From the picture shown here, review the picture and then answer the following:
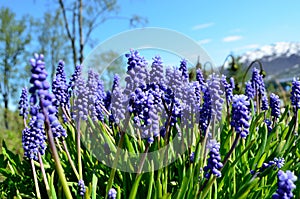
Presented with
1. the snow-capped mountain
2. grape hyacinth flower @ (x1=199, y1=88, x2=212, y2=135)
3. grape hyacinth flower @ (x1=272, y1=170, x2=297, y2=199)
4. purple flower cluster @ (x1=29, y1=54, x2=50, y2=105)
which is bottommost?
grape hyacinth flower @ (x1=272, y1=170, x2=297, y2=199)

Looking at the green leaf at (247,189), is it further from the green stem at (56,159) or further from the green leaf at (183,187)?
the green stem at (56,159)

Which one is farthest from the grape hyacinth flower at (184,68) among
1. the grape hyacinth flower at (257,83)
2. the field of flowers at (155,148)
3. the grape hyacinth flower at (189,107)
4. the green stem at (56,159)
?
the green stem at (56,159)

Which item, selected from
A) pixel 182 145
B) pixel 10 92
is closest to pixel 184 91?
pixel 182 145

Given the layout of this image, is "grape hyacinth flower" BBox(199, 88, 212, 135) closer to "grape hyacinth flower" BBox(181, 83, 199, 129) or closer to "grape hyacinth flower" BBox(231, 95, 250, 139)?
"grape hyacinth flower" BBox(181, 83, 199, 129)

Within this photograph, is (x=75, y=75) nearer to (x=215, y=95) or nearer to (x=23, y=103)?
(x=23, y=103)

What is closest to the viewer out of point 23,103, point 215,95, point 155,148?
point 215,95

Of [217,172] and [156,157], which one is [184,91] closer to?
[156,157]

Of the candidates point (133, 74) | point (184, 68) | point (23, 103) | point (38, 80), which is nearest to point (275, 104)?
point (184, 68)

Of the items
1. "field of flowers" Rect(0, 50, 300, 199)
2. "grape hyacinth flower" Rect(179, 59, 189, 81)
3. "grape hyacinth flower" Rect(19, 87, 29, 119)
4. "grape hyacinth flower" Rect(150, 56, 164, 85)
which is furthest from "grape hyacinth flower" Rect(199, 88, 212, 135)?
"grape hyacinth flower" Rect(19, 87, 29, 119)

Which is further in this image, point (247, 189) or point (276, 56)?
point (276, 56)

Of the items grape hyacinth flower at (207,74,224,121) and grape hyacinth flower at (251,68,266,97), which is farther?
grape hyacinth flower at (251,68,266,97)
